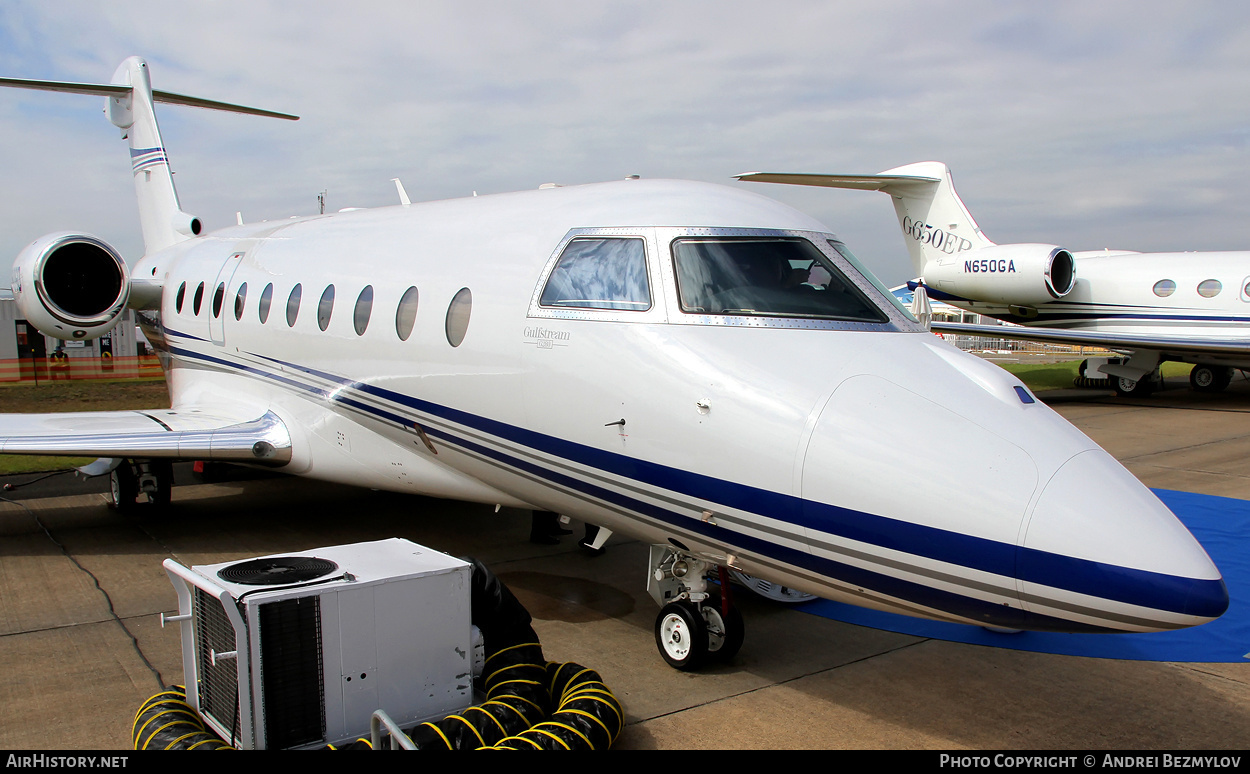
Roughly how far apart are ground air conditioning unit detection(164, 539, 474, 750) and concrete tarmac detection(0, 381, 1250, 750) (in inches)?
34.4

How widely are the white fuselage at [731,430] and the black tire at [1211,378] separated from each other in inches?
934

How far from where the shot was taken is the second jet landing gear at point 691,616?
5180mm

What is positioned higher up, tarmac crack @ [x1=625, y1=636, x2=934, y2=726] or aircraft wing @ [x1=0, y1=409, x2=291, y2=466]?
aircraft wing @ [x1=0, y1=409, x2=291, y2=466]

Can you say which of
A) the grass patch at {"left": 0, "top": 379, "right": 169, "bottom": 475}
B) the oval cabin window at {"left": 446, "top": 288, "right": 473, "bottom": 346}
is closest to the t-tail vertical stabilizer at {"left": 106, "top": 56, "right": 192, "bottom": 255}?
the grass patch at {"left": 0, "top": 379, "right": 169, "bottom": 475}

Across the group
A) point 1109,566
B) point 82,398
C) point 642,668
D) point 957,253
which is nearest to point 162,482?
point 642,668

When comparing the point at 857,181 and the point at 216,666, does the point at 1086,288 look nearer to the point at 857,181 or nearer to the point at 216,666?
the point at 857,181

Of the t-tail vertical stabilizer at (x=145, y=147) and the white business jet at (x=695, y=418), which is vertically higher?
the t-tail vertical stabilizer at (x=145, y=147)

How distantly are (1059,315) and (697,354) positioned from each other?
850 inches

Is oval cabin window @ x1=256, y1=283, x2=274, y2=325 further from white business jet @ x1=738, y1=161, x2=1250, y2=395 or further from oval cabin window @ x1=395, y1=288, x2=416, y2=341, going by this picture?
white business jet @ x1=738, y1=161, x2=1250, y2=395

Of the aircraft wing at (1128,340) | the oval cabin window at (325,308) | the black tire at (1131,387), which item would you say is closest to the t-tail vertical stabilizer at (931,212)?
the aircraft wing at (1128,340)

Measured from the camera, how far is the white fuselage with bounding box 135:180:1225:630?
343 cm

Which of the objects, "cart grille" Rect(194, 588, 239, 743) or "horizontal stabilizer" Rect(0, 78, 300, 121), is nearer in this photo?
"cart grille" Rect(194, 588, 239, 743)

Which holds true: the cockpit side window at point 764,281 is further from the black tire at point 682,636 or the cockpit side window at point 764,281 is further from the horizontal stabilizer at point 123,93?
the horizontal stabilizer at point 123,93
